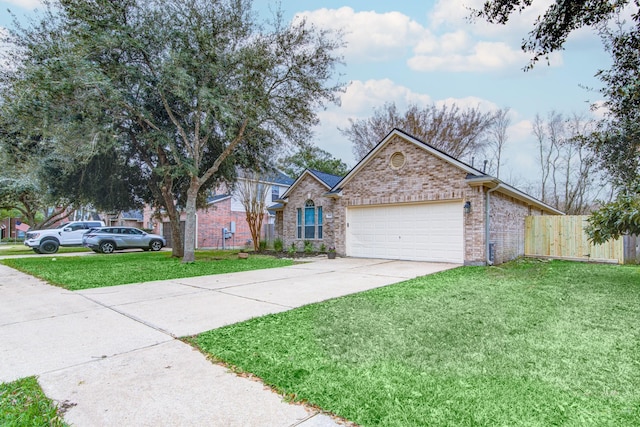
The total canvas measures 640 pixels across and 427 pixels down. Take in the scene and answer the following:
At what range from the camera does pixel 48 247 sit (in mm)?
19141

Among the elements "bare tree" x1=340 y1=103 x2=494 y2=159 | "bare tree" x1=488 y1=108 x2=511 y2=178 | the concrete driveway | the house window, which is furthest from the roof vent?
"bare tree" x1=488 y1=108 x2=511 y2=178

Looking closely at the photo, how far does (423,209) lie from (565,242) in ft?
19.1

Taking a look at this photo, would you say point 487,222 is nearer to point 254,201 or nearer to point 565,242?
point 565,242

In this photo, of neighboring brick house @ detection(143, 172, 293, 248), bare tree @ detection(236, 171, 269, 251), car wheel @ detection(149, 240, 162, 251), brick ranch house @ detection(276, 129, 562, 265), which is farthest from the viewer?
neighboring brick house @ detection(143, 172, 293, 248)

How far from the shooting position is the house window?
17234 millimetres

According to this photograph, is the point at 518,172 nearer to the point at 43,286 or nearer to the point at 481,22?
the point at 481,22

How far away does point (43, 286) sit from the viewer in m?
7.86

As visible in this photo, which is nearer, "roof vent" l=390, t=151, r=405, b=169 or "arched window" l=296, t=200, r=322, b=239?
"roof vent" l=390, t=151, r=405, b=169

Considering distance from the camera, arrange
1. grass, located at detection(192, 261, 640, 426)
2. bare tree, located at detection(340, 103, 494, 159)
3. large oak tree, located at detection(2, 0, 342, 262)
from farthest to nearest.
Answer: bare tree, located at detection(340, 103, 494, 159) → large oak tree, located at detection(2, 0, 342, 262) → grass, located at detection(192, 261, 640, 426)

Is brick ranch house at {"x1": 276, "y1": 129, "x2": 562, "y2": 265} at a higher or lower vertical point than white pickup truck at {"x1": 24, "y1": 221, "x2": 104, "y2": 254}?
higher

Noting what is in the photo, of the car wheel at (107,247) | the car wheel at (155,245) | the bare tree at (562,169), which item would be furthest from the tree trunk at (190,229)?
the bare tree at (562,169)

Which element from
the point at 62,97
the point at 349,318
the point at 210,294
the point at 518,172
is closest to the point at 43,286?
the point at 210,294

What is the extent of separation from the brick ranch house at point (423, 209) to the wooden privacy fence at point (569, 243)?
521 millimetres

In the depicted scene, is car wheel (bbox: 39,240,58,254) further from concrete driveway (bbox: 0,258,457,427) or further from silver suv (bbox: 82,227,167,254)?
concrete driveway (bbox: 0,258,457,427)
